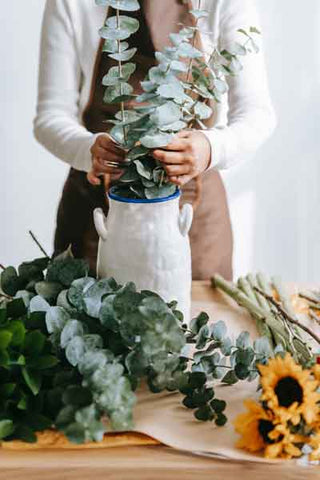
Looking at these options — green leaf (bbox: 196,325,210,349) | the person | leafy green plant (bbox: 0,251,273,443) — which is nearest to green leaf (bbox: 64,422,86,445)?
leafy green plant (bbox: 0,251,273,443)

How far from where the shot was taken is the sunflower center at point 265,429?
2.84ft

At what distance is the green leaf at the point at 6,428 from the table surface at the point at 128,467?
0.03 m

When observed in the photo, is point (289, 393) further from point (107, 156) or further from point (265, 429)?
point (107, 156)

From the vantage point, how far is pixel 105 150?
1.18 meters

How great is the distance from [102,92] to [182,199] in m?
0.26

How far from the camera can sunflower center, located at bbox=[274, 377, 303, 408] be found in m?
0.85

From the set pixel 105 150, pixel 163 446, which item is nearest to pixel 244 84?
pixel 105 150

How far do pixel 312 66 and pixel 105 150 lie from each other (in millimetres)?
1571

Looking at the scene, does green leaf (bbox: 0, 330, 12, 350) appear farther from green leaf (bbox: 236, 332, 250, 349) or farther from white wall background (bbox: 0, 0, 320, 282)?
white wall background (bbox: 0, 0, 320, 282)

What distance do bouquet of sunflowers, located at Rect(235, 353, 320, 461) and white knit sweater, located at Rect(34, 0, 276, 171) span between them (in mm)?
686

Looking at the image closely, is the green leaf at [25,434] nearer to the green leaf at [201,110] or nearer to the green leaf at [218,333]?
the green leaf at [218,333]

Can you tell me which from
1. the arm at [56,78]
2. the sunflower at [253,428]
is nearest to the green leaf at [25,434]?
the sunflower at [253,428]

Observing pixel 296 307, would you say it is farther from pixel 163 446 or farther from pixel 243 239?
pixel 243 239

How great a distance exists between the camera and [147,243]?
1.06 metres
